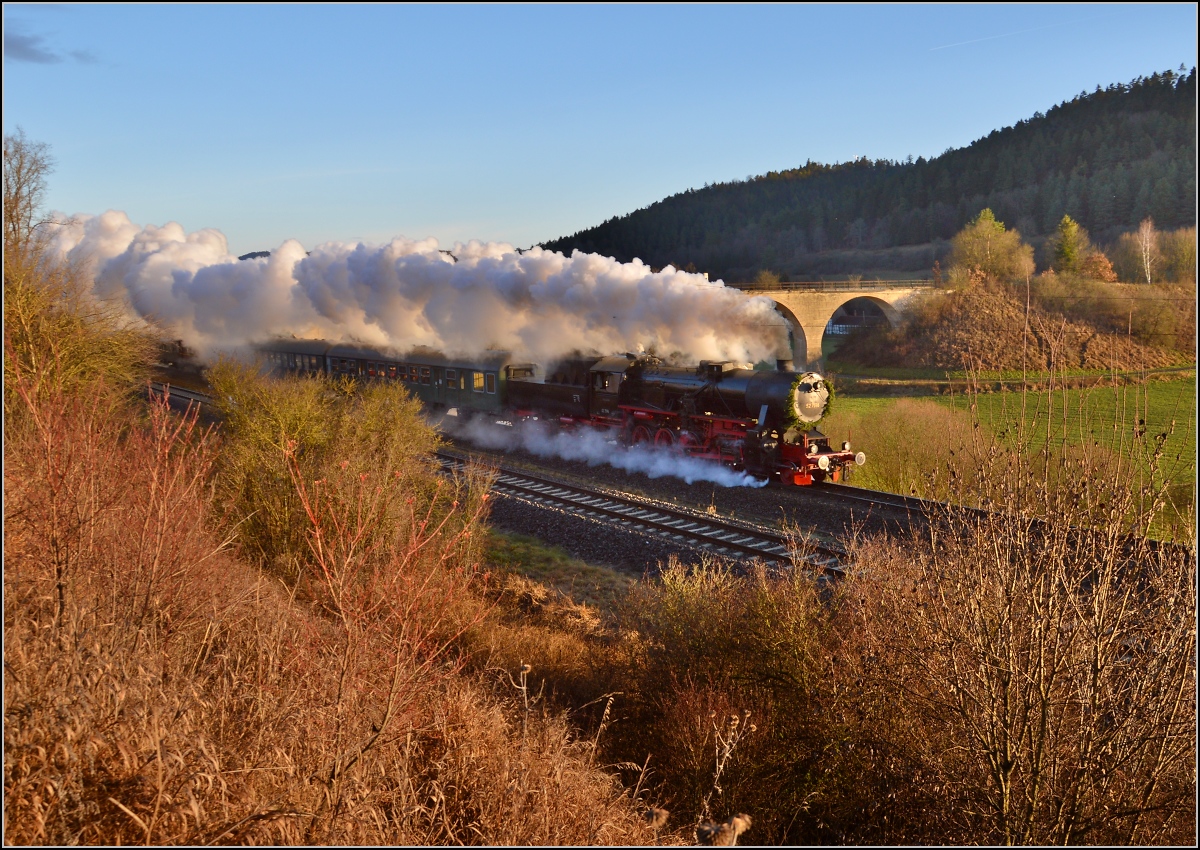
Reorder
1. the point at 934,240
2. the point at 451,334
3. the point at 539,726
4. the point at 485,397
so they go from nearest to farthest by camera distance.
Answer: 1. the point at 539,726
2. the point at 485,397
3. the point at 451,334
4. the point at 934,240

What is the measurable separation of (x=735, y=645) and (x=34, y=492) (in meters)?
6.90

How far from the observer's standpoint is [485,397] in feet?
88.1

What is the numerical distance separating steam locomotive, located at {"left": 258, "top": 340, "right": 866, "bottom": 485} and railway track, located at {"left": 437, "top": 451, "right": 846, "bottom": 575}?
9.75 feet

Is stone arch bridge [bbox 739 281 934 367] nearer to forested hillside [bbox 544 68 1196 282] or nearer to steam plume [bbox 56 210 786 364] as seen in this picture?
steam plume [bbox 56 210 786 364]

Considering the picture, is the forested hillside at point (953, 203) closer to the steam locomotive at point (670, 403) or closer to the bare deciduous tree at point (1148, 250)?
the bare deciduous tree at point (1148, 250)

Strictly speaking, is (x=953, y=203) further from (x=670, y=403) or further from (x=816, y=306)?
(x=670, y=403)

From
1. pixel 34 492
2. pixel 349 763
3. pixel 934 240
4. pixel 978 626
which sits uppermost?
pixel 934 240

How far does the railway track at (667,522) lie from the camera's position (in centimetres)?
1380

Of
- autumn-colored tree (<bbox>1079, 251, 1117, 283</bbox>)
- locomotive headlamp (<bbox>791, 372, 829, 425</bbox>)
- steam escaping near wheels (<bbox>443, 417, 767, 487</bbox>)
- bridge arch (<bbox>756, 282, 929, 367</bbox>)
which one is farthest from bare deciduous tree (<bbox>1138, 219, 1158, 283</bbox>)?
steam escaping near wheels (<bbox>443, 417, 767, 487</bbox>)

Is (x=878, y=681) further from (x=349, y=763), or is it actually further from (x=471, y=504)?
(x=471, y=504)

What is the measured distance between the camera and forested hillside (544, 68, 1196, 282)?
90438 mm

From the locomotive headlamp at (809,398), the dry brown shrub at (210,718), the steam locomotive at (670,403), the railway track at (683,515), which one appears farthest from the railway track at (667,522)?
the dry brown shrub at (210,718)

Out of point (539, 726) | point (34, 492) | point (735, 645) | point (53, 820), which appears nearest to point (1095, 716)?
point (735, 645)

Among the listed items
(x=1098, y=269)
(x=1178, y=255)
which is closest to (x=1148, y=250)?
(x=1098, y=269)
